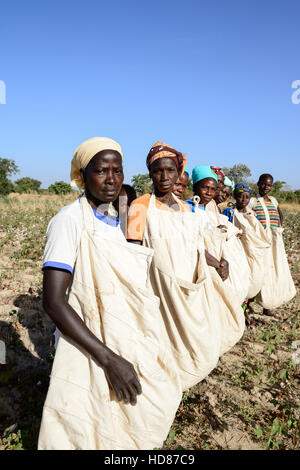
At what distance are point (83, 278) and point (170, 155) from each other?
1085 mm

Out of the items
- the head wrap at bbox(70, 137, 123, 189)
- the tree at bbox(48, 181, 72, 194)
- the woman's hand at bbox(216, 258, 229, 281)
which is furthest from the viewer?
the tree at bbox(48, 181, 72, 194)

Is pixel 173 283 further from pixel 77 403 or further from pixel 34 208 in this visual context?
pixel 34 208

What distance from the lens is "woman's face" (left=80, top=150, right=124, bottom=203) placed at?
4.96 ft

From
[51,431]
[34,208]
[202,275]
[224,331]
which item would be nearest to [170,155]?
[202,275]

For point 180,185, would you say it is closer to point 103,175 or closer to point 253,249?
point 253,249

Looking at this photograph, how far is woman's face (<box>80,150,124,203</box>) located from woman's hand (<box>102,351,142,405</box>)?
2.34 ft

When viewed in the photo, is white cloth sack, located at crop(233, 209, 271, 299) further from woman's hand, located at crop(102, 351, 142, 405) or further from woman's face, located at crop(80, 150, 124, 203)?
woman's hand, located at crop(102, 351, 142, 405)

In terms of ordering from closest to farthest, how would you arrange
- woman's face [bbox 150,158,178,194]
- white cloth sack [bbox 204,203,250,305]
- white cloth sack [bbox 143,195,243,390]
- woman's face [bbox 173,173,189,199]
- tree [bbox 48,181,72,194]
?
white cloth sack [bbox 143,195,243,390] → woman's face [bbox 150,158,178,194] → white cloth sack [bbox 204,203,250,305] → woman's face [bbox 173,173,189,199] → tree [bbox 48,181,72,194]

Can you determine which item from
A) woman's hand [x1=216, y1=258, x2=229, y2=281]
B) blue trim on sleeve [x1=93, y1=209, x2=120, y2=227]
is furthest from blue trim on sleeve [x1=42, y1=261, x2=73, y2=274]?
woman's hand [x1=216, y1=258, x2=229, y2=281]

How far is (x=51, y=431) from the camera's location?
4.31ft

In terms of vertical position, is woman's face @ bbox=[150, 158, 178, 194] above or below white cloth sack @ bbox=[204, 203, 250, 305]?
above

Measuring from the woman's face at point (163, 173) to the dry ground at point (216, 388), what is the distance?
5.23 ft

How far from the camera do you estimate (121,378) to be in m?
1.33
